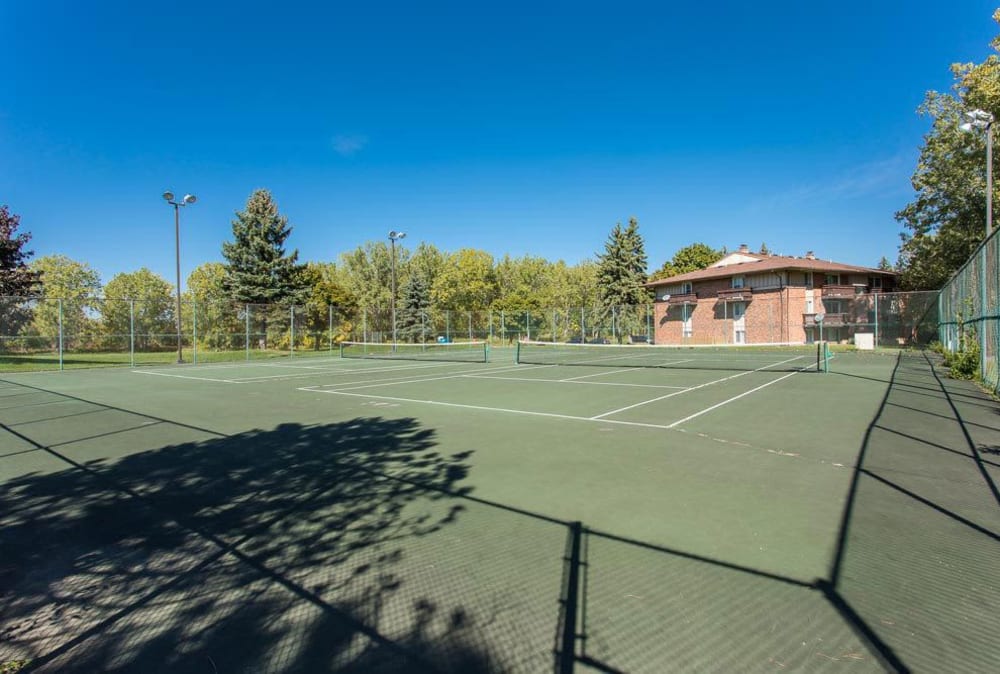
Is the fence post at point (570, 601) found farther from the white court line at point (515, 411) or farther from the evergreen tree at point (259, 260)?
the evergreen tree at point (259, 260)

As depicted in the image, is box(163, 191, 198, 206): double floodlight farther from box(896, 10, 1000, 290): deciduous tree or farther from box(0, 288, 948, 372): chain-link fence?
box(896, 10, 1000, 290): deciduous tree

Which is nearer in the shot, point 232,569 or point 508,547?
point 232,569

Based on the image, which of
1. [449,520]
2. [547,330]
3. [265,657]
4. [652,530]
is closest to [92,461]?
[449,520]

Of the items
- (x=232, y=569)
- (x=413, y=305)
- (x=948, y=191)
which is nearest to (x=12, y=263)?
(x=413, y=305)

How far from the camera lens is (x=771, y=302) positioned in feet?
140

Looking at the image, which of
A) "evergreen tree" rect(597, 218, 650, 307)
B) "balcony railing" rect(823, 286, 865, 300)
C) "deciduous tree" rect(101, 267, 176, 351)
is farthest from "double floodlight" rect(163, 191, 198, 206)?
"balcony railing" rect(823, 286, 865, 300)

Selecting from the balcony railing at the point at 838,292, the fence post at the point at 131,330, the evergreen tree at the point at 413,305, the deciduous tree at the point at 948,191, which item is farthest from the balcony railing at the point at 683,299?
the fence post at the point at 131,330

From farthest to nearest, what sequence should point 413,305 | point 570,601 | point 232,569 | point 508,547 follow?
1. point 413,305
2. point 508,547
3. point 232,569
4. point 570,601

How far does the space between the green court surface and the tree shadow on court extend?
0.02m

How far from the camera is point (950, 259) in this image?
1336 inches

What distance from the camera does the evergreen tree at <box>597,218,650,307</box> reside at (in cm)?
4991

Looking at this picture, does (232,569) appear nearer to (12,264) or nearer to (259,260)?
(12,264)

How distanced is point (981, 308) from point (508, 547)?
1458 cm

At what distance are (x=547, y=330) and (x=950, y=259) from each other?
2803cm
